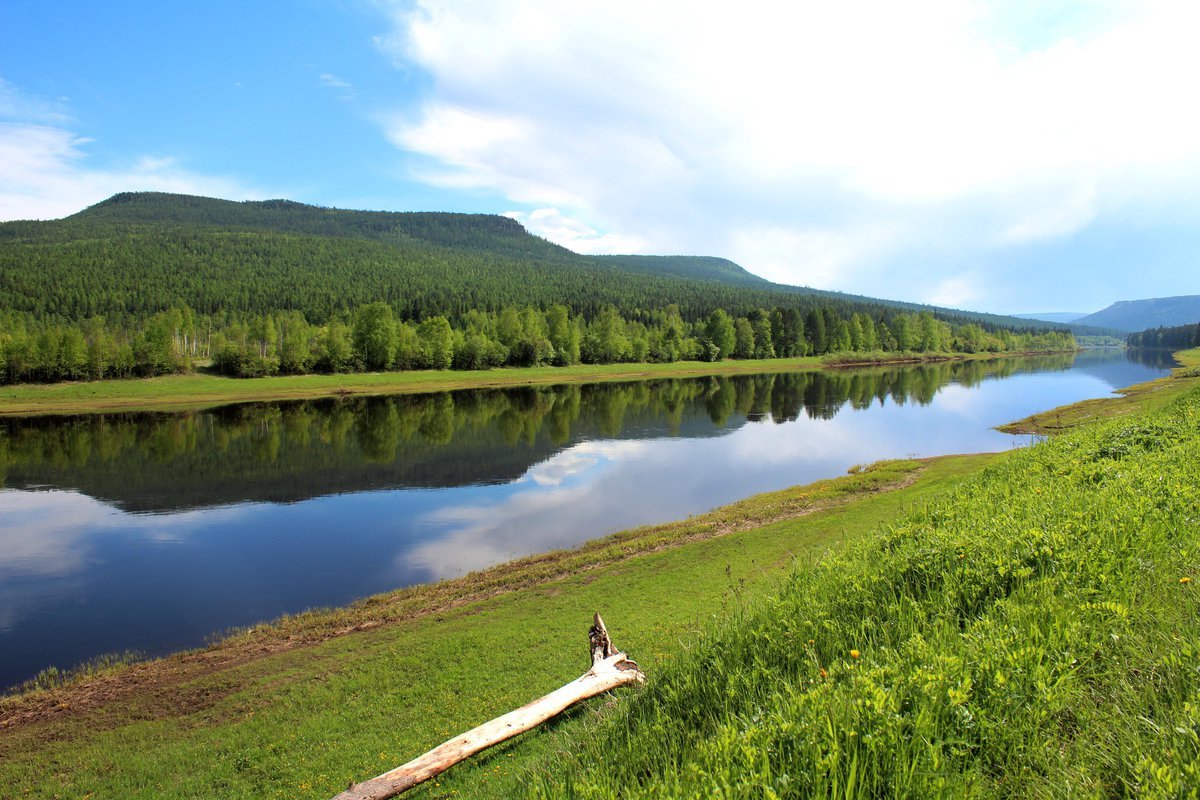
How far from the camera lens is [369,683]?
38.9ft

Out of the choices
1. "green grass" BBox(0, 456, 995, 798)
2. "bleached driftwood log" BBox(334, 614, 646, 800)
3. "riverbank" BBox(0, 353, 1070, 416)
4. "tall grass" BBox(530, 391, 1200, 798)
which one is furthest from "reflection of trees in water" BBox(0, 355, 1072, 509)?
"tall grass" BBox(530, 391, 1200, 798)

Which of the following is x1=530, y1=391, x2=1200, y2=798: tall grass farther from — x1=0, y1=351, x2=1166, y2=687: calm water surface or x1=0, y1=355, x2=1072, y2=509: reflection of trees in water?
x1=0, y1=355, x2=1072, y2=509: reflection of trees in water

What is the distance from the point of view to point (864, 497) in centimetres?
2458

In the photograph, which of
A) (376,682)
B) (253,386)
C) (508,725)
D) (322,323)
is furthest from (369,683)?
(322,323)

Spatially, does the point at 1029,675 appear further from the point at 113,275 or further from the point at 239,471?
the point at 113,275

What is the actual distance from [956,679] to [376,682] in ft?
36.6

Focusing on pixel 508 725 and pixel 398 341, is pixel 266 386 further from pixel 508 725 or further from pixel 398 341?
pixel 508 725

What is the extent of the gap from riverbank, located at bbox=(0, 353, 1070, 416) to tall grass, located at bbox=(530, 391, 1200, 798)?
7736 cm

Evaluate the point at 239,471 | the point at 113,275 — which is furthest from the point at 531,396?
the point at 113,275

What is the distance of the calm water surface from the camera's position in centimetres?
1862

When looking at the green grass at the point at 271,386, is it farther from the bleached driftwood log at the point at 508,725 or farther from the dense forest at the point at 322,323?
the bleached driftwood log at the point at 508,725

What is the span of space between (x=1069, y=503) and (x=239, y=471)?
1598 inches

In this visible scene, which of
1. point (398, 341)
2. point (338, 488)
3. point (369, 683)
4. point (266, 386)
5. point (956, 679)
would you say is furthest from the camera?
point (398, 341)

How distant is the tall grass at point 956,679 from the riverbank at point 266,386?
254 feet
